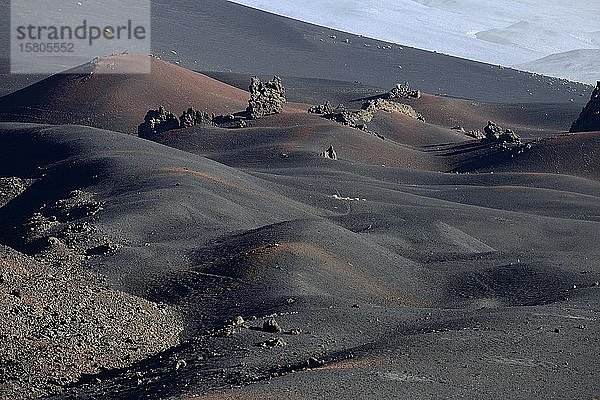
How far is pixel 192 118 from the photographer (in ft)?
138

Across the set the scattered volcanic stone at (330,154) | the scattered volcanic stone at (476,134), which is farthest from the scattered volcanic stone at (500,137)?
the scattered volcanic stone at (330,154)

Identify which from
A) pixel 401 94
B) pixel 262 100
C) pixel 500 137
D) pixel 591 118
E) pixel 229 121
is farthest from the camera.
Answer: pixel 401 94

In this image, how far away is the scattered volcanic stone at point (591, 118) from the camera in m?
44.1

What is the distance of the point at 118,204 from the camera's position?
2247 cm

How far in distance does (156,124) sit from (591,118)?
1792cm

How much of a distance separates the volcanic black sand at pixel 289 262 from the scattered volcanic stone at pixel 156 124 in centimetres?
97

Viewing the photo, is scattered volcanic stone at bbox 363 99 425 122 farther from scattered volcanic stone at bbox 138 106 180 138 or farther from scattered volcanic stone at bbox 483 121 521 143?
scattered volcanic stone at bbox 138 106 180 138

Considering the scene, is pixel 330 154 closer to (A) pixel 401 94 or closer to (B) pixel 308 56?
(A) pixel 401 94

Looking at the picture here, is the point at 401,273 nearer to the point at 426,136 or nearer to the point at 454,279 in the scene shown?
the point at 454,279

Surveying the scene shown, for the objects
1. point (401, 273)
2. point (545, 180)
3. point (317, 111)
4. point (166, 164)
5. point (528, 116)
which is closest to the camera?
point (401, 273)

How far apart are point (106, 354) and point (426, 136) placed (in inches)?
1369

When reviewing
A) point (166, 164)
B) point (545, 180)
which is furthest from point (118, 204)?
point (545, 180)

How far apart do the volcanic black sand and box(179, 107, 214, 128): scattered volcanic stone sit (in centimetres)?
67

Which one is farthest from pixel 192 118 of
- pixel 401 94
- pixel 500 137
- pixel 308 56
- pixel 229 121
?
pixel 308 56
